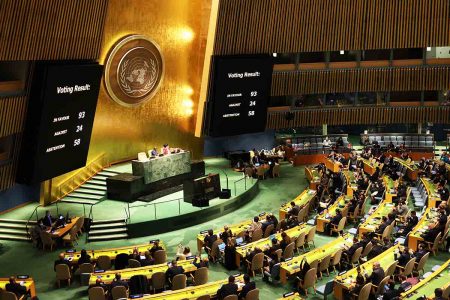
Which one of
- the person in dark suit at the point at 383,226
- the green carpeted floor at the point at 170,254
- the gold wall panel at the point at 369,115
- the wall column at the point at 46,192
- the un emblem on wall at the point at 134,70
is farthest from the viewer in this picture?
the gold wall panel at the point at 369,115

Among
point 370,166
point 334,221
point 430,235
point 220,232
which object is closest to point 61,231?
point 220,232

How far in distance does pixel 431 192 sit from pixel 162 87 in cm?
1225

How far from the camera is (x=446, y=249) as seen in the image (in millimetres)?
17844

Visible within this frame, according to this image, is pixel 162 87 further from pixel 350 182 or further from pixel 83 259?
pixel 83 259

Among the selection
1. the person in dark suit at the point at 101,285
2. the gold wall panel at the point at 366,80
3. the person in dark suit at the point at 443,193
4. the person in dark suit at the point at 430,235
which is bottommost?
the person in dark suit at the point at 101,285

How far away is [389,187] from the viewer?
22891 mm

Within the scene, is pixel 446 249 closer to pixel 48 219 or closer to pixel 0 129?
pixel 48 219

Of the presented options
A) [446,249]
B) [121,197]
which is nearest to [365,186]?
[446,249]

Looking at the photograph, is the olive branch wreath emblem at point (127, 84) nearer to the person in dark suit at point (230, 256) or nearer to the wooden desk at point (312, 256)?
the person in dark suit at point (230, 256)

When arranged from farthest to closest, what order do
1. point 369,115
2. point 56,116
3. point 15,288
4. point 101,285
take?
1. point 369,115
2. point 56,116
3. point 15,288
4. point 101,285

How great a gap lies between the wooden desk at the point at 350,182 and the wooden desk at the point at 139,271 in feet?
30.1

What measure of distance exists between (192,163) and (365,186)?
7329mm

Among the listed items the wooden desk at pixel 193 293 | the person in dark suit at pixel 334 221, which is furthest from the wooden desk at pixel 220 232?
the wooden desk at pixel 193 293

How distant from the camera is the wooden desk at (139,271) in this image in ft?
47.3
